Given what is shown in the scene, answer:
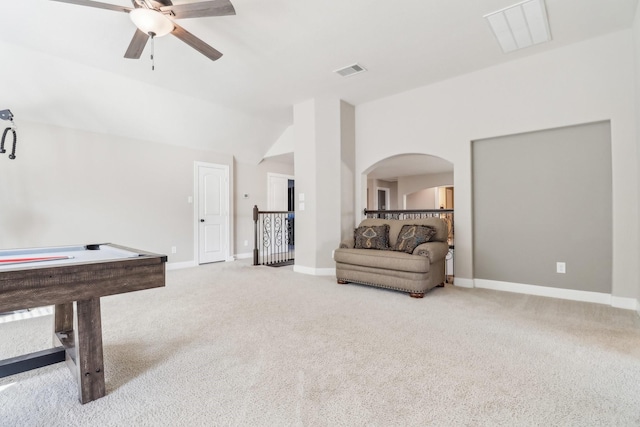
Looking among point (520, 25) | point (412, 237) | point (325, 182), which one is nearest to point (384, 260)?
point (412, 237)

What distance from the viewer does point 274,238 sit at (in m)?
7.55

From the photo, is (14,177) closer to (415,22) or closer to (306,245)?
(306,245)

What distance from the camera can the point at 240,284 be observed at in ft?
14.4

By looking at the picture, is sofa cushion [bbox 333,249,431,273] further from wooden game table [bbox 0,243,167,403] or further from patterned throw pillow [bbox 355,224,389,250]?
wooden game table [bbox 0,243,167,403]

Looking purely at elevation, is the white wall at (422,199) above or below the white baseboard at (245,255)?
above

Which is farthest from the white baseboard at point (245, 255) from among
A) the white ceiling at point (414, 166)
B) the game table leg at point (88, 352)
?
the game table leg at point (88, 352)

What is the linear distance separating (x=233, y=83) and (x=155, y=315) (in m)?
3.29

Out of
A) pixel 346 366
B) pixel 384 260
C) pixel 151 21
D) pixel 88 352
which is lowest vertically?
pixel 346 366

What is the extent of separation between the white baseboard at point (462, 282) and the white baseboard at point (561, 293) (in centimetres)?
8

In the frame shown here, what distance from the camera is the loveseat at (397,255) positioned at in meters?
3.59

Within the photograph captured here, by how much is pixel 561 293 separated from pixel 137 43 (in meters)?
5.29

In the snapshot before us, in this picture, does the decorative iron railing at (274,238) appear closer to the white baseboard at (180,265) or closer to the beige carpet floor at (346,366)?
the white baseboard at (180,265)

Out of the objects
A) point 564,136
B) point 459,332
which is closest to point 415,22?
point 564,136

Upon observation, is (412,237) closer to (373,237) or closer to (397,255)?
(397,255)
